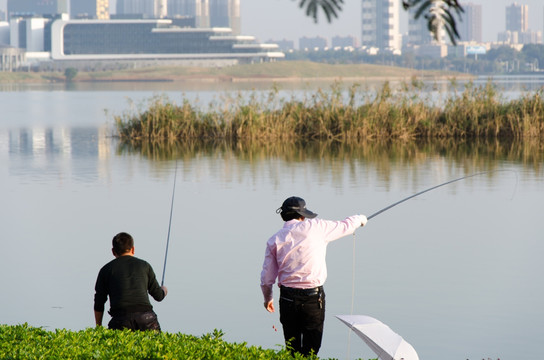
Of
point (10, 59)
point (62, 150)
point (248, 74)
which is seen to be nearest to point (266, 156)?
point (62, 150)

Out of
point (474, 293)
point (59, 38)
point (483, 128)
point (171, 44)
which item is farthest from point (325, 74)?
point (474, 293)

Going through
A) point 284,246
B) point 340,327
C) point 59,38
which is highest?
point 59,38

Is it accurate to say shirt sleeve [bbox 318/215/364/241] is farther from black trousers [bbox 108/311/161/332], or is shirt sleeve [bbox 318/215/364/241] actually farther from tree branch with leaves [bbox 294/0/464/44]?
tree branch with leaves [bbox 294/0/464/44]

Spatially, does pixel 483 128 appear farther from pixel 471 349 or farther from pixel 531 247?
pixel 471 349

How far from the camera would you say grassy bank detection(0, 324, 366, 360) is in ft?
17.6

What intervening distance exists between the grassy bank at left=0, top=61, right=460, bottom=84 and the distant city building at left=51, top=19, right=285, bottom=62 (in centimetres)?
2347

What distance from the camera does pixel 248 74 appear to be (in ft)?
422

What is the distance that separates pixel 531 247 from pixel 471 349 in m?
4.63

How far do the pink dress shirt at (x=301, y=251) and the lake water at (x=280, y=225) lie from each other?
1.84 metres

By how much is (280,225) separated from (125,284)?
7.69m

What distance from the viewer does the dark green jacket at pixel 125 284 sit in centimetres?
623

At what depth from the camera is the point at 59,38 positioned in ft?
574

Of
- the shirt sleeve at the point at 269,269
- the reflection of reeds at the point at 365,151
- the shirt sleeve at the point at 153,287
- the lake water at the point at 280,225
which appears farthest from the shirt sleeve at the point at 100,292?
the reflection of reeds at the point at 365,151

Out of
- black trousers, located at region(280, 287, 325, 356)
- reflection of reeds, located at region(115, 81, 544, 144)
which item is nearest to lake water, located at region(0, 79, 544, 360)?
black trousers, located at region(280, 287, 325, 356)
